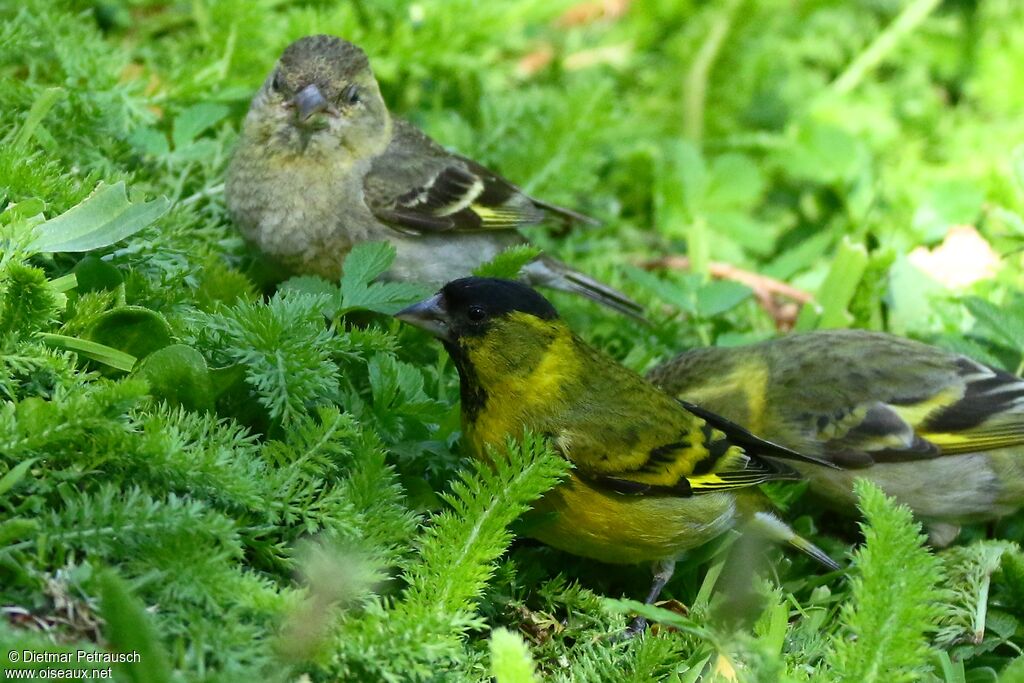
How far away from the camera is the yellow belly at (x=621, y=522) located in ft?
9.39

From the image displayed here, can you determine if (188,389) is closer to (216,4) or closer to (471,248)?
(471,248)

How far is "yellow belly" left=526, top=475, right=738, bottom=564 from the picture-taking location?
286 centimetres

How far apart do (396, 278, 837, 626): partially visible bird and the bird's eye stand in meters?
1.15

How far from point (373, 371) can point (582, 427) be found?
22.2 inches

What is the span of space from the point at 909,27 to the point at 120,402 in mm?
5318

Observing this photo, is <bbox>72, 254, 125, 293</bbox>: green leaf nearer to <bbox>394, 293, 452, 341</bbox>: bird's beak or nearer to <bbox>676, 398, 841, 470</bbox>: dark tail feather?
<bbox>394, 293, 452, 341</bbox>: bird's beak

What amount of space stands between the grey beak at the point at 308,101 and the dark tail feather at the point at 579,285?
990 millimetres

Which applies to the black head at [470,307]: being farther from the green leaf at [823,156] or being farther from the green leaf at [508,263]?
the green leaf at [823,156]

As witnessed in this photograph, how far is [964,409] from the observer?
3723 millimetres

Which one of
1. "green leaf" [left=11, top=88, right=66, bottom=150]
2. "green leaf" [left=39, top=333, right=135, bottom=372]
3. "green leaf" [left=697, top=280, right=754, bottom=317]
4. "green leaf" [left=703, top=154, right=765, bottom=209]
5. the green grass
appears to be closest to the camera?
the green grass

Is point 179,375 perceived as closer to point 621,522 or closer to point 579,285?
point 621,522

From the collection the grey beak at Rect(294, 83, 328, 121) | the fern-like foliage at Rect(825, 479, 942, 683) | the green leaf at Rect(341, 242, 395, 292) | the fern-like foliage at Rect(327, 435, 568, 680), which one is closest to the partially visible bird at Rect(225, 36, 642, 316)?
the grey beak at Rect(294, 83, 328, 121)

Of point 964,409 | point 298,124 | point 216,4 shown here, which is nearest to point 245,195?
point 298,124

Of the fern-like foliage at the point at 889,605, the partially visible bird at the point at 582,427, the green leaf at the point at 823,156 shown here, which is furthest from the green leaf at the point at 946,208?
the fern-like foliage at the point at 889,605
